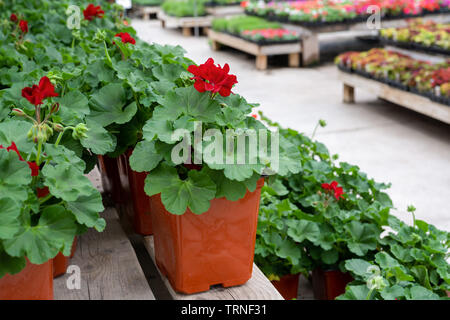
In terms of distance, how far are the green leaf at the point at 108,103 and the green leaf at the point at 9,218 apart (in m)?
0.51

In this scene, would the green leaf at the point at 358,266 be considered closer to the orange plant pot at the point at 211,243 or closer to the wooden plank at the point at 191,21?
the orange plant pot at the point at 211,243

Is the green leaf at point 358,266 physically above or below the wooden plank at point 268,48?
below

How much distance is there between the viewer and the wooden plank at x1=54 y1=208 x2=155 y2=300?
1.22 metres

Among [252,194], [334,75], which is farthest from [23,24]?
[334,75]

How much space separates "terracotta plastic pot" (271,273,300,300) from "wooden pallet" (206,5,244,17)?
29.3 ft

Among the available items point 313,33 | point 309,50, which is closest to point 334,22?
point 313,33

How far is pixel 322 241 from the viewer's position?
80.5 inches

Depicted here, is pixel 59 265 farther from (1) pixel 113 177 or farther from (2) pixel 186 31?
(2) pixel 186 31

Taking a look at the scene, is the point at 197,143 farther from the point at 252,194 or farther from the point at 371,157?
the point at 371,157

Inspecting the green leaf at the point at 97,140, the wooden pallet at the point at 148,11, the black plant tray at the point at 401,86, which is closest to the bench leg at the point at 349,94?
the black plant tray at the point at 401,86

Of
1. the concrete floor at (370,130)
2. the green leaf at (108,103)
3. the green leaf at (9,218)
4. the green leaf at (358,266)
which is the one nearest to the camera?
the green leaf at (9,218)

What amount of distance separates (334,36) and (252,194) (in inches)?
355

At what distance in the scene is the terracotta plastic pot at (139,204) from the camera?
1.40 meters

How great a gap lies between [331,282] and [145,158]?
122 cm
